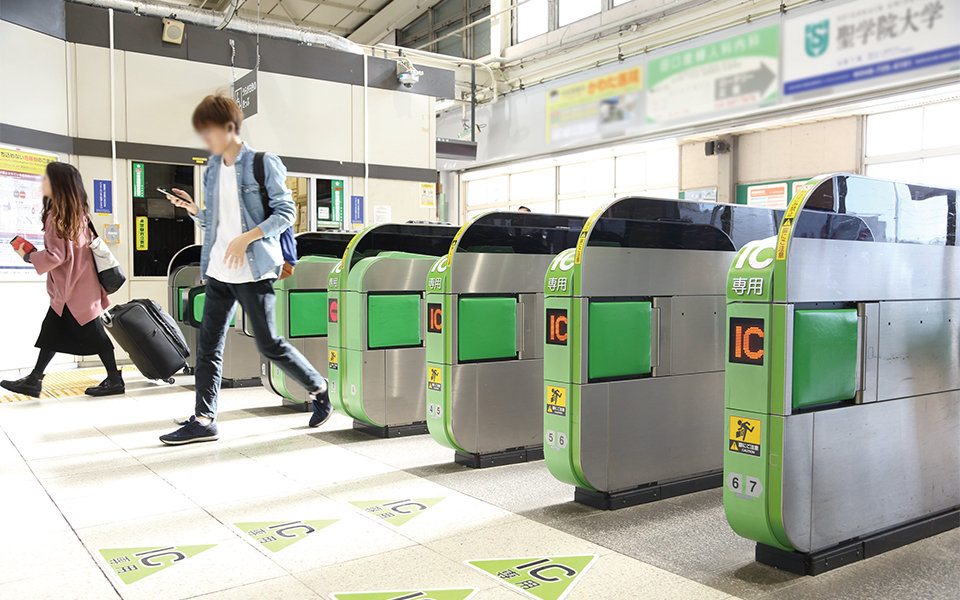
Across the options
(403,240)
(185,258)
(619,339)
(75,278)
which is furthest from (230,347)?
(619,339)

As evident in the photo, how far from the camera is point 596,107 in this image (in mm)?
11672

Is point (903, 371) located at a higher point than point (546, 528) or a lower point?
higher

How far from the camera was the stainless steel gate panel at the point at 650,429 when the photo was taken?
3.16m

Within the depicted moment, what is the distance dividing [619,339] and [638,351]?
0.44ft

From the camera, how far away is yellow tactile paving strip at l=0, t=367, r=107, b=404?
5.91 m

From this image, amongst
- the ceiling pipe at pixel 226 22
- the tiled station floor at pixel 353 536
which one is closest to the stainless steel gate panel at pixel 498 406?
the tiled station floor at pixel 353 536

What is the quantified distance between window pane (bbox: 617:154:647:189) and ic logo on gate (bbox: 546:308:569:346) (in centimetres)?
1127

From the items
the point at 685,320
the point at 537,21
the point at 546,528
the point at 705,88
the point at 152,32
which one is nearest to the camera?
the point at 546,528

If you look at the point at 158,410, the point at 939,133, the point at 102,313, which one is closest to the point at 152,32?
the point at 102,313

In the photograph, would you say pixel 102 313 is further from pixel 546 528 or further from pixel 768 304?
pixel 768 304

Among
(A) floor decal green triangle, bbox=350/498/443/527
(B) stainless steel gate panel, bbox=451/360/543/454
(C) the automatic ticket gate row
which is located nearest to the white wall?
(C) the automatic ticket gate row

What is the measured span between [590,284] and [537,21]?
37.6ft

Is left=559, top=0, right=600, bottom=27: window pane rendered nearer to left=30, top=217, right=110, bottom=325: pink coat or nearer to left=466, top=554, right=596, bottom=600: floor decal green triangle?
left=30, top=217, right=110, bottom=325: pink coat

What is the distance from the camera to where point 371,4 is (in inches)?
594
